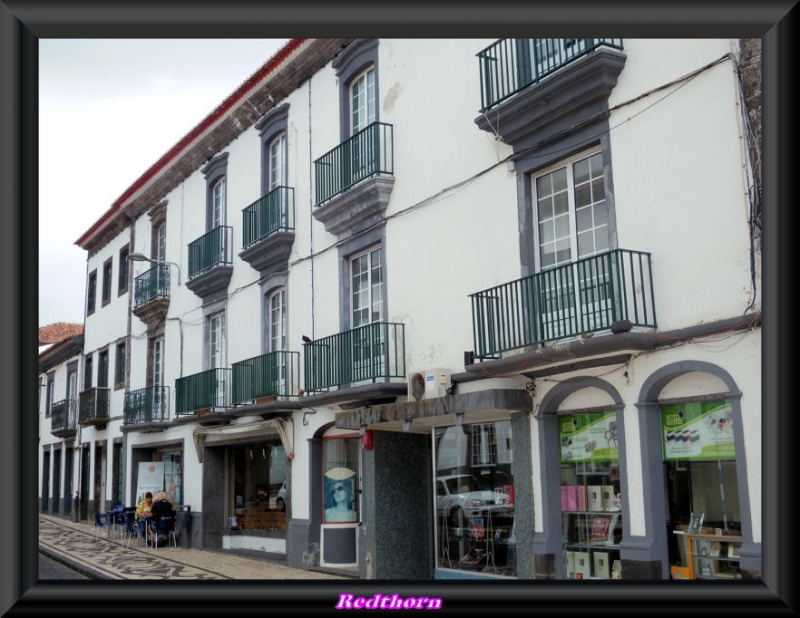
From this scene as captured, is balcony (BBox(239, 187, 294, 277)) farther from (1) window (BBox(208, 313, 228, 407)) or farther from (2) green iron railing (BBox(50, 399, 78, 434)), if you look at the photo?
(2) green iron railing (BBox(50, 399, 78, 434))

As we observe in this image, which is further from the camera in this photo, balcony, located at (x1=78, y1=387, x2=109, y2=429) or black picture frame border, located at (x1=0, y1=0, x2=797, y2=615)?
balcony, located at (x1=78, y1=387, x2=109, y2=429)

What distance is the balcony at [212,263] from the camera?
18.9 meters

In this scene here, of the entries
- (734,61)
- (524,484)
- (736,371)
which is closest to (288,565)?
(524,484)

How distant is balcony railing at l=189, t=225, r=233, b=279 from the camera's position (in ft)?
62.2

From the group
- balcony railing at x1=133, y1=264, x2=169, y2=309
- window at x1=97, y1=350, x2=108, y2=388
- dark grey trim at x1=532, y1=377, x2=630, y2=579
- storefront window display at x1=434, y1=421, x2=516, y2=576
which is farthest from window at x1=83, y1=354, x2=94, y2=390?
dark grey trim at x1=532, y1=377, x2=630, y2=579

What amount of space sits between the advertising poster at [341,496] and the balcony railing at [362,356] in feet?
5.82

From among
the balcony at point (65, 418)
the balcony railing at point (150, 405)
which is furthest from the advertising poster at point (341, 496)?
the balcony at point (65, 418)

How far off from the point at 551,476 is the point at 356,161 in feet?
20.2

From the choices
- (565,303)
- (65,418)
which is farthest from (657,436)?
(65,418)

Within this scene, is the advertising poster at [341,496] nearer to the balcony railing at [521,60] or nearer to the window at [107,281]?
the balcony railing at [521,60]

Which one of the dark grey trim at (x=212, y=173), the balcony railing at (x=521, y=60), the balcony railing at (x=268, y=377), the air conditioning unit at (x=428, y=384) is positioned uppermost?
the dark grey trim at (x=212, y=173)

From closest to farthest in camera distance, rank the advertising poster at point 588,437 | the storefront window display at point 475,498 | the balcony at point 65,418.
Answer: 1. the advertising poster at point 588,437
2. the storefront window display at point 475,498
3. the balcony at point 65,418

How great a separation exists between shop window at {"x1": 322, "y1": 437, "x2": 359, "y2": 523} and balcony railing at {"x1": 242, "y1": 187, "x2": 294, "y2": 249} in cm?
417
